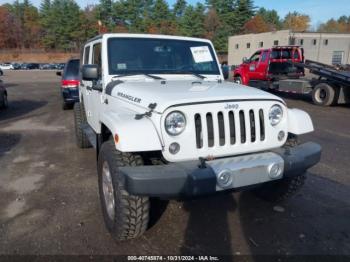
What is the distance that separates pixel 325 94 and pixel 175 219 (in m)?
10.9

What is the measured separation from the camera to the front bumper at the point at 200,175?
2.55 metres

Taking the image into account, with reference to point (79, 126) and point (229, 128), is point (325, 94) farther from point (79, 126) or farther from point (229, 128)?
point (229, 128)

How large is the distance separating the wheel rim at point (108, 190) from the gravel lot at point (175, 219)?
27 centimetres

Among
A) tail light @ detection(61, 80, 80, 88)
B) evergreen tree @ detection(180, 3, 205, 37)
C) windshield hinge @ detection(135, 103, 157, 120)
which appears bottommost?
tail light @ detection(61, 80, 80, 88)

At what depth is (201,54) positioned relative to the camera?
4.63m

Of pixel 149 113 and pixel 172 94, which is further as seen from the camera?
pixel 172 94

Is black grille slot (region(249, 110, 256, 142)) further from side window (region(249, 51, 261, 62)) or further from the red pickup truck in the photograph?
side window (region(249, 51, 261, 62))

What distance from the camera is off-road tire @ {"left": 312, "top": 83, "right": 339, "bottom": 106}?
40.1 ft

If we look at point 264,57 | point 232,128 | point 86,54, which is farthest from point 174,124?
point 264,57

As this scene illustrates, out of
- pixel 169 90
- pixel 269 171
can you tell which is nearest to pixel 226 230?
pixel 269 171

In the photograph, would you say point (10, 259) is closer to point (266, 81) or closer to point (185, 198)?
point (185, 198)

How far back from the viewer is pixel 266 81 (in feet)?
49.5

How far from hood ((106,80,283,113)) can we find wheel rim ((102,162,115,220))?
746mm

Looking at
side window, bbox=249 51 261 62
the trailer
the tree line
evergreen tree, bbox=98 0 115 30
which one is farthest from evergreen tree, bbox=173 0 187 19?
the trailer
